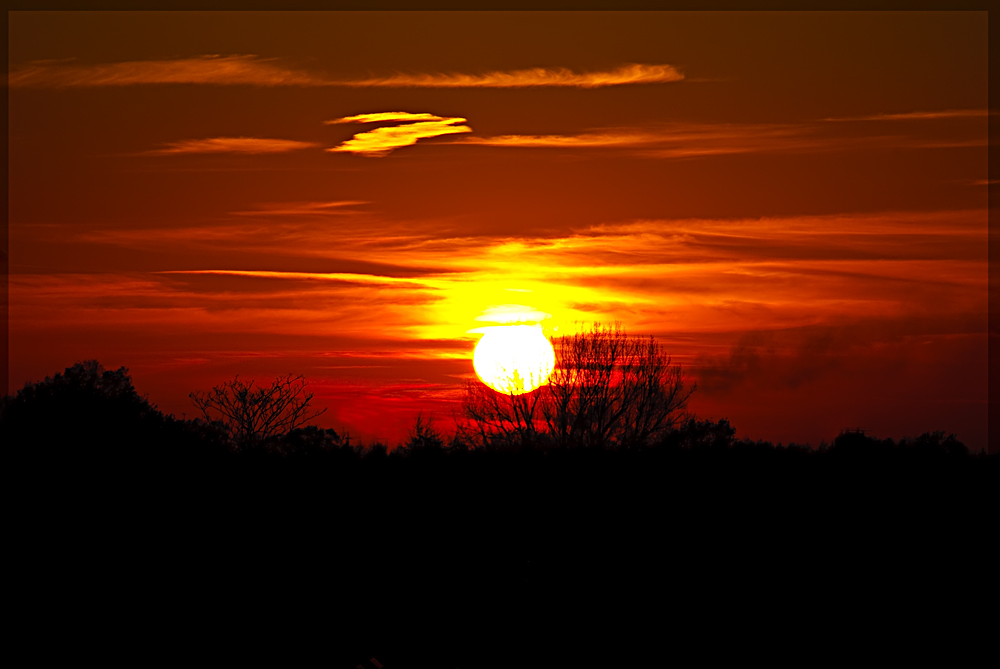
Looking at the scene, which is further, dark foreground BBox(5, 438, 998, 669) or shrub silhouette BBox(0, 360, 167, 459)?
shrub silhouette BBox(0, 360, 167, 459)

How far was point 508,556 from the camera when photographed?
19094 mm

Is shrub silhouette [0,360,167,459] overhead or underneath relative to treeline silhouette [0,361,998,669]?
overhead

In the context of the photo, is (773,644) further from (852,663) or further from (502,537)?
(502,537)

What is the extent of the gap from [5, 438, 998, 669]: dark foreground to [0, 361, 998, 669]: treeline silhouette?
0.19ft

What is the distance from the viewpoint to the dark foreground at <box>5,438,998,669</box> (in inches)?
616

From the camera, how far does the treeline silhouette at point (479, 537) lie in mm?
16141

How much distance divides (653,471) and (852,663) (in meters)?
8.58

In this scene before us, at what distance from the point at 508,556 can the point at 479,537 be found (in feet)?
4.32

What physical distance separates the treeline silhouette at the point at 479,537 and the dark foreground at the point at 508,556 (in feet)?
0.19

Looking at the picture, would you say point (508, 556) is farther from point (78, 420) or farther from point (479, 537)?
Answer: point (78, 420)

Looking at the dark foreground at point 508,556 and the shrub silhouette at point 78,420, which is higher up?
the shrub silhouette at point 78,420

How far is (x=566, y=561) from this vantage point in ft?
61.2

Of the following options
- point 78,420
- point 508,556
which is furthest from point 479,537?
point 78,420

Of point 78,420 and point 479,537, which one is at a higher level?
point 78,420
